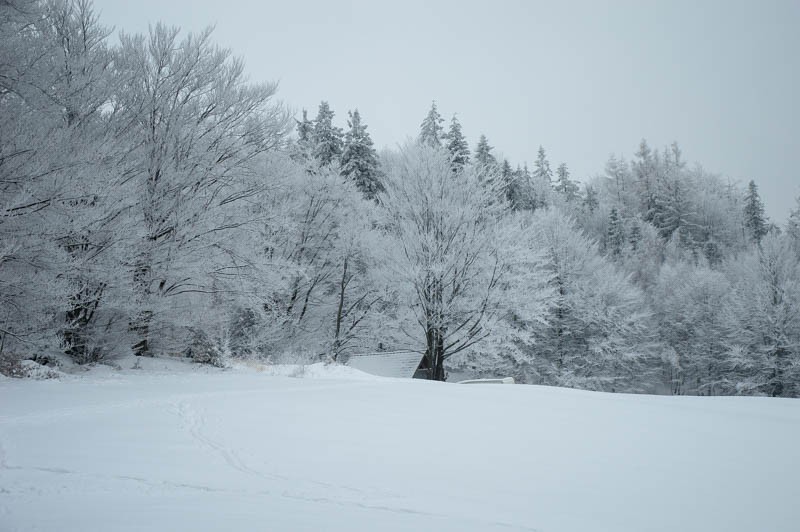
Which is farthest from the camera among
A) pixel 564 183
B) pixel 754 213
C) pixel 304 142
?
pixel 564 183

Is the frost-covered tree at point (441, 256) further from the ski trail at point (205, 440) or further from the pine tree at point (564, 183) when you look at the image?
the pine tree at point (564, 183)

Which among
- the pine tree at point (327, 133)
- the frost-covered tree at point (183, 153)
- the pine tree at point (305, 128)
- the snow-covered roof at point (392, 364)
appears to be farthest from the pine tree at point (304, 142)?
the snow-covered roof at point (392, 364)

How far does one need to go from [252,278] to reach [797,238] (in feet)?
171

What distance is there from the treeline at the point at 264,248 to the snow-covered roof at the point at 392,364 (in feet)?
2.18

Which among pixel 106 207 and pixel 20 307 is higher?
pixel 106 207

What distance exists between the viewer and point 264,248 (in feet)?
65.1

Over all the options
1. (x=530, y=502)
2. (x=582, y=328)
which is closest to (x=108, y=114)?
(x=530, y=502)

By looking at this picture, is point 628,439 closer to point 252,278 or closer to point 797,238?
point 252,278

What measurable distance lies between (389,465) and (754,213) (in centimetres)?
7377

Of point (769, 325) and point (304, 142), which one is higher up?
point (304, 142)

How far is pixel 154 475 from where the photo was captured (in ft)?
13.1

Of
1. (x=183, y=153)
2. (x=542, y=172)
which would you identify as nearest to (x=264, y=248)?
(x=183, y=153)

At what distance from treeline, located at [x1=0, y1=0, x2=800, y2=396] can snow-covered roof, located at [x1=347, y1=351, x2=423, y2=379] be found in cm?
66

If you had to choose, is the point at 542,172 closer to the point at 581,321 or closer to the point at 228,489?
the point at 581,321
